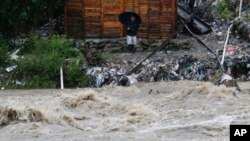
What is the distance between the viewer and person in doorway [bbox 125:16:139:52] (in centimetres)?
1853

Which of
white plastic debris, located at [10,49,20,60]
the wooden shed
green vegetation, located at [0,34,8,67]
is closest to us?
green vegetation, located at [0,34,8,67]

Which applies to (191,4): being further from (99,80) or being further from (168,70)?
(99,80)

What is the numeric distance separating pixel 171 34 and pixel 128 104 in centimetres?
733

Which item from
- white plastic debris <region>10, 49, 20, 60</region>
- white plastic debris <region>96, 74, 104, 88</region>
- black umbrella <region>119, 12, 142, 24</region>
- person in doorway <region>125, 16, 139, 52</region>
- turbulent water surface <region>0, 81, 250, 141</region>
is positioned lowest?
turbulent water surface <region>0, 81, 250, 141</region>

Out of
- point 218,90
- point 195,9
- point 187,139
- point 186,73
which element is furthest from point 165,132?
point 195,9

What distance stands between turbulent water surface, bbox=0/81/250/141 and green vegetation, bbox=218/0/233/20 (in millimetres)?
6935

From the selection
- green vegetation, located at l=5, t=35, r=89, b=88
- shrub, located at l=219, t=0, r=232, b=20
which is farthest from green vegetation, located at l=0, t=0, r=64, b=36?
shrub, located at l=219, t=0, r=232, b=20

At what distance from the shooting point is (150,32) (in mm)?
19562

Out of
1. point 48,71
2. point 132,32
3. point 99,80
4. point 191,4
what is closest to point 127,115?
point 99,80

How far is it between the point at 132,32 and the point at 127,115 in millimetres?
7273

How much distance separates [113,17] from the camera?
1931 centimetres

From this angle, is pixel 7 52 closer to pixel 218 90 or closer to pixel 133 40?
pixel 133 40

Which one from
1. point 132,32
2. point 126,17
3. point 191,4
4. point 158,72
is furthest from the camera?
point 191,4

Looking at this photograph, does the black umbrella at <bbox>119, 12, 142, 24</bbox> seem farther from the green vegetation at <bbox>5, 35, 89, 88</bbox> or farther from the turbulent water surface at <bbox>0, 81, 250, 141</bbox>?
the turbulent water surface at <bbox>0, 81, 250, 141</bbox>
